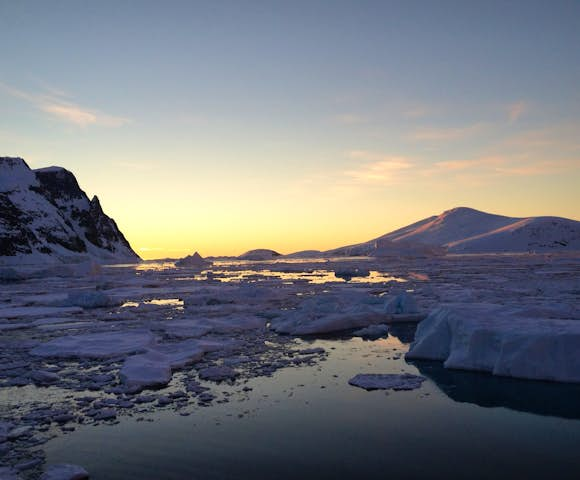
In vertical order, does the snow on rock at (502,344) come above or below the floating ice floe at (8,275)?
below

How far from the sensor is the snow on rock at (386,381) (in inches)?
297

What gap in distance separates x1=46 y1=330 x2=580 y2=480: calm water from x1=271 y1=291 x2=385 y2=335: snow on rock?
464cm

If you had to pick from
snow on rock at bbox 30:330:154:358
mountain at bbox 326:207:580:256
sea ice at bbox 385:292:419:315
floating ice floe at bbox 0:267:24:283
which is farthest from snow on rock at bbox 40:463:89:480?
mountain at bbox 326:207:580:256

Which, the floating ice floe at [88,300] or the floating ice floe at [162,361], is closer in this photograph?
the floating ice floe at [162,361]

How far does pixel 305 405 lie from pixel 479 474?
2.60 meters

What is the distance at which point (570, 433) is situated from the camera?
18.9ft

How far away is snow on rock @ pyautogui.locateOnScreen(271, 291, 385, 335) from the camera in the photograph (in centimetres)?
1248

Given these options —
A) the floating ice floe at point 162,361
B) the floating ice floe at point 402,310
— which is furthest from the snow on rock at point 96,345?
the floating ice floe at point 402,310

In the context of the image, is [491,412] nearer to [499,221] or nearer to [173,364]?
[173,364]

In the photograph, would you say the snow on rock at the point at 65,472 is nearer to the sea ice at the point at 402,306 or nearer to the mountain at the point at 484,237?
the sea ice at the point at 402,306

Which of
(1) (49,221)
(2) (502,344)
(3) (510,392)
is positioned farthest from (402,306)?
(1) (49,221)

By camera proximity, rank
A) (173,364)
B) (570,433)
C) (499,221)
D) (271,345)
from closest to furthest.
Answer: (570,433) → (173,364) → (271,345) → (499,221)

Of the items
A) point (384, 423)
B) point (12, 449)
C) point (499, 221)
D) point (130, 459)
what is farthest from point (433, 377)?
point (499, 221)

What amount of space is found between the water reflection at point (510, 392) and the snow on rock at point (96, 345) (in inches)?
227
